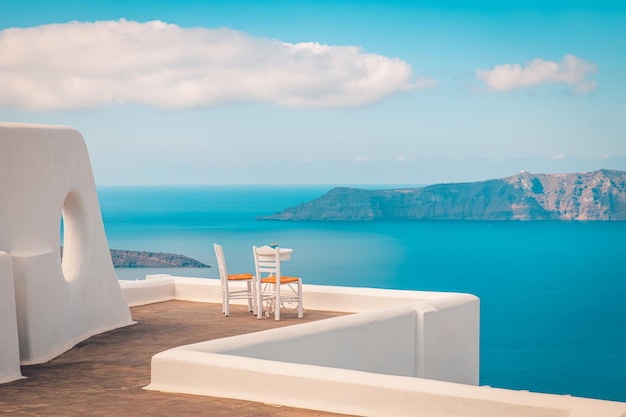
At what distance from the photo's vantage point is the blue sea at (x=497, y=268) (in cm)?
6116

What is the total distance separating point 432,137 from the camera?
9688 centimetres

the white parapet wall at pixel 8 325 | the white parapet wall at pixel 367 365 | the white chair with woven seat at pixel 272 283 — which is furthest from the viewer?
the white chair with woven seat at pixel 272 283

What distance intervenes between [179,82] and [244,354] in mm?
100203

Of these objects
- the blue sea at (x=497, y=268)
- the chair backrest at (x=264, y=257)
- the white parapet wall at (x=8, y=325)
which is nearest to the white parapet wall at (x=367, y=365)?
the chair backrest at (x=264, y=257)

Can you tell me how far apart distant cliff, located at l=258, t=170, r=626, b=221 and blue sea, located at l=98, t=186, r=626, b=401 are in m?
1.93

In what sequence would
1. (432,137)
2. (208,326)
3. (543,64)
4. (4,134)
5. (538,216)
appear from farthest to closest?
(538,216) → (543,64) → (432,137) → (208,326) → (4,134)

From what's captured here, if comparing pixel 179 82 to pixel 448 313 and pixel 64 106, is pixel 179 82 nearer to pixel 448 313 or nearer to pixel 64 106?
pixel 64 106

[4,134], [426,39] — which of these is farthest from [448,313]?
[426,39]

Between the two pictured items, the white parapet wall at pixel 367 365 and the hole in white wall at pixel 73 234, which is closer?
the white parapet wall at pixel 367 365

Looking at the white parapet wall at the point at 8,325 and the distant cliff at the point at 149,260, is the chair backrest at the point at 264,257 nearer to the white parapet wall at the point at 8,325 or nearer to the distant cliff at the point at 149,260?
the white parapet wall at the point at 8,325

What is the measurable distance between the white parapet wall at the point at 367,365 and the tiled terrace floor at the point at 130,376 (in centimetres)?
15

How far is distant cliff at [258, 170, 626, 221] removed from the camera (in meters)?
123

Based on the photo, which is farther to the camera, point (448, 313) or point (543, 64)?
point (543, 64)

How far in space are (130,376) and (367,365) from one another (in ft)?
8.23
